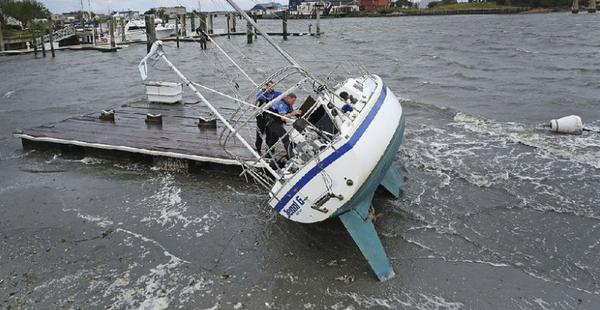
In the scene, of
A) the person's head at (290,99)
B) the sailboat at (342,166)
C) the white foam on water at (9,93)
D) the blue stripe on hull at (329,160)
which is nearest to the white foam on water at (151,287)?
the blue stripe on hull at (329,160)

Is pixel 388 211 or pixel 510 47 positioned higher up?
pixel 510 47

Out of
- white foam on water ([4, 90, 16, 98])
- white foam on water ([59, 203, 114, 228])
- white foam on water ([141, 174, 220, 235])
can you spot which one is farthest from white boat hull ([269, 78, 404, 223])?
white foam on water ([4, 90, 16, 98])

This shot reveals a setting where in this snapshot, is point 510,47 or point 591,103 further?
point 510,47

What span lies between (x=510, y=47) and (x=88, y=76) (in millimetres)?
26596

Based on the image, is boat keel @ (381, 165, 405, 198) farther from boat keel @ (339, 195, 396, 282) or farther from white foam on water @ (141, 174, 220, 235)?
white foam on water @ (141, 174, 220, 235)

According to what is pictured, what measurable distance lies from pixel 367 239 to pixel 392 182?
2510mm

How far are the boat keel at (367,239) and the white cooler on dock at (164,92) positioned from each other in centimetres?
851

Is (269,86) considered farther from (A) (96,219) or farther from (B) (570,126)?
(B) (570,126)

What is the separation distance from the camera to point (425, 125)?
1362cm

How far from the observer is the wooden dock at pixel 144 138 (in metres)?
9.73

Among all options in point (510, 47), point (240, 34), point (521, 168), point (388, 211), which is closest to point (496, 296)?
point (388, 211)

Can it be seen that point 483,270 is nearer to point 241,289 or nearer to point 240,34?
point 241,289

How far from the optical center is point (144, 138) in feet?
34.9

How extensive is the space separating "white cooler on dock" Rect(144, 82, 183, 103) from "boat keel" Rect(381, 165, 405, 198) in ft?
23.7
